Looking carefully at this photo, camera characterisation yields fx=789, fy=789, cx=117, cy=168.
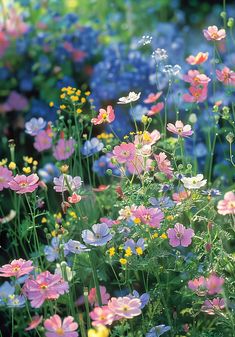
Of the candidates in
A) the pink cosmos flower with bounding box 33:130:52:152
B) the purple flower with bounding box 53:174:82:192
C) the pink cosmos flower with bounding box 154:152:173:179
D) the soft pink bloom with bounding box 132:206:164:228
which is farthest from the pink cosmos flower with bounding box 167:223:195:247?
the pink cosmos flower with bounding box 33:130:52:152

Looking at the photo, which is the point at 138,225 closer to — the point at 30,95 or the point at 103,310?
the point at 103,310

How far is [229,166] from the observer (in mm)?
2986

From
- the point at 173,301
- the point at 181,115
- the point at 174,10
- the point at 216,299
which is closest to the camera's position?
the point at 216,299

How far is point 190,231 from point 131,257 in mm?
153

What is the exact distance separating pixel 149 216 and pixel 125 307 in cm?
25

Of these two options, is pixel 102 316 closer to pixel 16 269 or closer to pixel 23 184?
pixel 16 269

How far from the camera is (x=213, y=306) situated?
5.98 ft

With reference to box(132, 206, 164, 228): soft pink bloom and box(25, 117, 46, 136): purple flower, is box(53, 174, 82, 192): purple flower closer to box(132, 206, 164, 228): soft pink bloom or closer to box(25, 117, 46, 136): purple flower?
box(132, 206, 164, 228): soft pink bloom

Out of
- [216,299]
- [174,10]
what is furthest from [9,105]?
[216,299]

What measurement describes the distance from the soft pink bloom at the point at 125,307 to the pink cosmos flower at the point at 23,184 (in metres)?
0.37

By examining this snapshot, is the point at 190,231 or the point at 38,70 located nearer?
the point at 190,231

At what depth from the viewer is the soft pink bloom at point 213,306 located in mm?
1823

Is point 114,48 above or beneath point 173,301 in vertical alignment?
above

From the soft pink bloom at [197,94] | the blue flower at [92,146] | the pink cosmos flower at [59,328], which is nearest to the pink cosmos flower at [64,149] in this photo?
the blue flower at [92,146]
